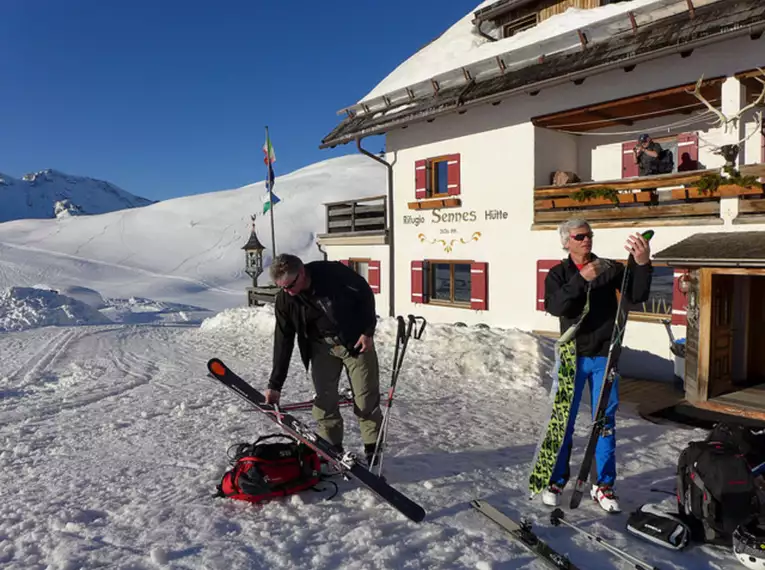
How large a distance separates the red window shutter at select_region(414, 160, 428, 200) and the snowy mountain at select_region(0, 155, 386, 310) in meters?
27.3

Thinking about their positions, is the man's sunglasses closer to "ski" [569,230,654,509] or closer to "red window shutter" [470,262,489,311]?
"ski" [569,230,654,509]

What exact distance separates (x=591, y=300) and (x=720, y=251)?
499 cm

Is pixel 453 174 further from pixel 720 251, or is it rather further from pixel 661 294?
pixel 720 251

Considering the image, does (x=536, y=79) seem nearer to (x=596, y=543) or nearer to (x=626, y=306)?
(x=626, y=306)

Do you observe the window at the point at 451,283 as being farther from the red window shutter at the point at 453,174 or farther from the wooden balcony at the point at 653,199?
the wooden balcony at the point at 653,199

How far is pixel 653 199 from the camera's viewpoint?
32.0 ft

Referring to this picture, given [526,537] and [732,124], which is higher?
[732,124]

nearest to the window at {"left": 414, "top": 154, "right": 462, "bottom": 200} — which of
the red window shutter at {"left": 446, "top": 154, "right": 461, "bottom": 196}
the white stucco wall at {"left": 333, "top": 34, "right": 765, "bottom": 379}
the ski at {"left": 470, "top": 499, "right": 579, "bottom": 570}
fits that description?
the red window shutter at {"left": 446, "top": 154, "right": 461, "bottom": 196}

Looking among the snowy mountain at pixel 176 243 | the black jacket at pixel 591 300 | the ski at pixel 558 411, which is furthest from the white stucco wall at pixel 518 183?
the snowy mountain at pixel 176 243

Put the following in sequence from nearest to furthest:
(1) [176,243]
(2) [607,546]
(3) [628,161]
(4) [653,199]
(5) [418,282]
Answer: (2) [607,546] < (4) [653,199] < (3) [628,161] < (5) [418,282] < (1) [176,243]

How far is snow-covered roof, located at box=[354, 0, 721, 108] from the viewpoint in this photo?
10.3m

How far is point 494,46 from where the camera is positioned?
14.2 meters

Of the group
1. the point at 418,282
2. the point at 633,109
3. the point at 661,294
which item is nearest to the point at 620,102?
the point at 633,109

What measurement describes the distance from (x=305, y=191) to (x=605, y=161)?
241ft
